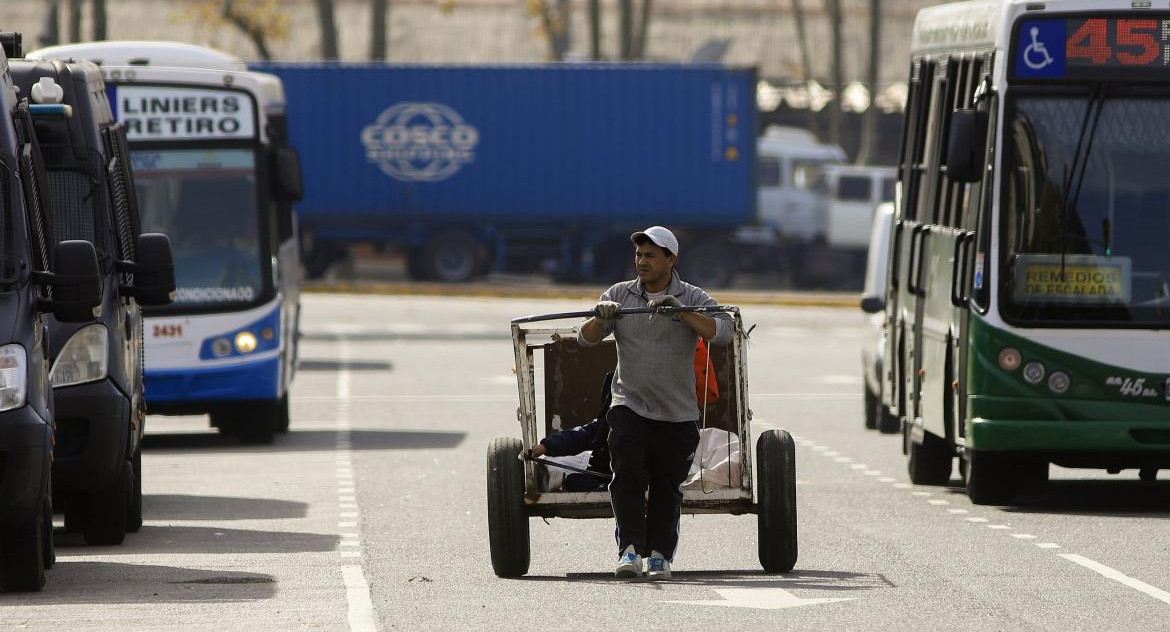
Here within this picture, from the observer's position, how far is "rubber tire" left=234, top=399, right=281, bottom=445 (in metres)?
19.5

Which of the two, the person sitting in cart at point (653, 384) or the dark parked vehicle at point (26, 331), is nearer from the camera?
the dark parked vehicle at point (26, 331)

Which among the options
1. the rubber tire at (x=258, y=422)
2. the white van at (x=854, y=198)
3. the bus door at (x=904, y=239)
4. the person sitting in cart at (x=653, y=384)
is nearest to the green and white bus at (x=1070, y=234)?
the bus door at (x=904, y=239)

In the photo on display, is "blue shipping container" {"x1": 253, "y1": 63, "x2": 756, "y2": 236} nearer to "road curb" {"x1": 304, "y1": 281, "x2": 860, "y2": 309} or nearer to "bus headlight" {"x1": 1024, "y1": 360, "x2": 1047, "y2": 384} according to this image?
"road curb" {"x1": 304, "y1": 281, "x2": 860, "y2": 309}

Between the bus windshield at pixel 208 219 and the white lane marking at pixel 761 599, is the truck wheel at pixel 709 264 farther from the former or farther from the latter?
the white lane marking at pixel 761 599

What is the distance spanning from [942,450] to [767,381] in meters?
10.5

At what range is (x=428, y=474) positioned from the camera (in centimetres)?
1667

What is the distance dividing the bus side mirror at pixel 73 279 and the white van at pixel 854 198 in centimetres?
3499

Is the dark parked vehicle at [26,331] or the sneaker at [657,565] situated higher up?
the dark parked vehicle at [26,331]

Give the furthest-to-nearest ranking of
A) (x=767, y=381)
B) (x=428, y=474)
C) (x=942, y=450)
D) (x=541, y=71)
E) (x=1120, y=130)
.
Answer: (x=541, y=71)
(x=767, y=381)
(x=428, y=474)
(x=942, y=450)
(x=1120, y=130)

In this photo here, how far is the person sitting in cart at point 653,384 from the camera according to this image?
10297 millimetres

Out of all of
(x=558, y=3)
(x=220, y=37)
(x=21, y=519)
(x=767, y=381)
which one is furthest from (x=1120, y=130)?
(x=220, y=37)

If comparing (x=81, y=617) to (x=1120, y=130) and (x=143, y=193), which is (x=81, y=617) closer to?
(x=1120, y=130)

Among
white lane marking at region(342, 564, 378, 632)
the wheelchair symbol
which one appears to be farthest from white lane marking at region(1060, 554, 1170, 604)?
the wheelchair symbol

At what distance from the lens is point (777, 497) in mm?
10570
